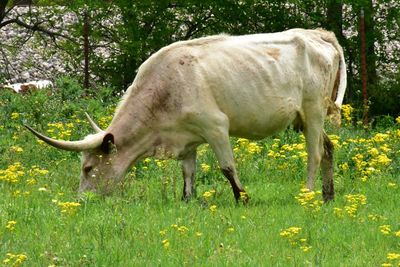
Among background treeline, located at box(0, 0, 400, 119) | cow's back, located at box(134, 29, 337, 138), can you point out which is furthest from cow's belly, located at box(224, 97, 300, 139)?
background treeline, located at box(0, 0, 400, 119)

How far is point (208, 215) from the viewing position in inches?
400

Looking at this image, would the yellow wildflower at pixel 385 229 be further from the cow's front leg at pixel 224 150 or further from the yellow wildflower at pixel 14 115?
the yellow wildflower at pixel 14 115

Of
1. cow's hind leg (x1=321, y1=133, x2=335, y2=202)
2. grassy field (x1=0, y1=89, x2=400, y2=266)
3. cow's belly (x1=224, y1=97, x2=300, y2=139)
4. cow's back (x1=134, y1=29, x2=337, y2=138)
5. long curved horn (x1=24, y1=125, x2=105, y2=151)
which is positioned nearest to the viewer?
grassy field (x1=0, y1=89, x2=400, y2=266)

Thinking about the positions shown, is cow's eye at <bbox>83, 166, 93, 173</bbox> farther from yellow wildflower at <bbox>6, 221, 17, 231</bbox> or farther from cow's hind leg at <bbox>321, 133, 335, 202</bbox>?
cow's hind leg at <bbox>321, 133, 335, 202</bbox>

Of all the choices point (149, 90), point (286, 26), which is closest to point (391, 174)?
point (149, 90)

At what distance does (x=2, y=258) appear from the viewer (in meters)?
8.43

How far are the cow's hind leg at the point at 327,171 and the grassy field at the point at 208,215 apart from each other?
0.13 m

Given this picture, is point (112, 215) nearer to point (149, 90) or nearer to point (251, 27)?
point (149, 90)

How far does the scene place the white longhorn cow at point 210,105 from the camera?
1138cm

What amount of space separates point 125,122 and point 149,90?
1.48 ft

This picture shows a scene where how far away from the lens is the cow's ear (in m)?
11.4

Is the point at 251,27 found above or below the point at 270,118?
above

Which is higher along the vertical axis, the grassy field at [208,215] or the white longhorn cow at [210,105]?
the white longhorn cow at [210,105]

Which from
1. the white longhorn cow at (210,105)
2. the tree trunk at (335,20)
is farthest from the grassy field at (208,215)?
the tree trunk at (335,20)
